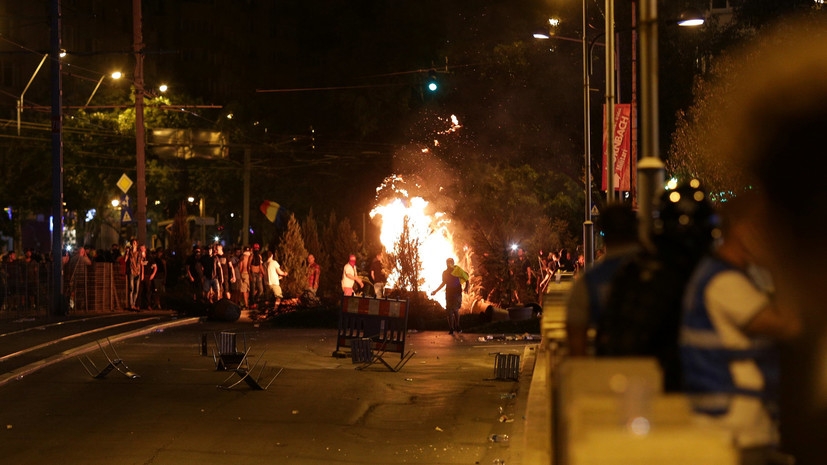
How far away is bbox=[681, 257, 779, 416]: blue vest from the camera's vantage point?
13.8 ft

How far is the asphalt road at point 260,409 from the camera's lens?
39.0 feet

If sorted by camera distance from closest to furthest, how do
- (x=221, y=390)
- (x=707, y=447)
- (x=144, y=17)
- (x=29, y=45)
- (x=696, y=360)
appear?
(x=707, y=447) < (x=696, y=360) < (x=221, y=390) < (x=29, y=45) < (x=144, y=17)

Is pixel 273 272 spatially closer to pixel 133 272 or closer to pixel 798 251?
pixel 133 272

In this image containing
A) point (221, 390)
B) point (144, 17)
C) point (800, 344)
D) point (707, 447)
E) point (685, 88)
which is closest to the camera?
point (707, 447)

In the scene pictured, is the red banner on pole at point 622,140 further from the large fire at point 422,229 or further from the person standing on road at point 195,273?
the person standing on road at point 195,273

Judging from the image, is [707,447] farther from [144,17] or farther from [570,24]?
[144,17]

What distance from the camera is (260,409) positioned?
14680 mm

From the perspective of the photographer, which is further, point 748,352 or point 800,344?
point 800,344

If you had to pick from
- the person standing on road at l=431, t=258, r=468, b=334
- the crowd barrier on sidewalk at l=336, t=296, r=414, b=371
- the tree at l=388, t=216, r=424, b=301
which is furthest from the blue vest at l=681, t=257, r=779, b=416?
the tree at l=388, t=216, r=424, b=301

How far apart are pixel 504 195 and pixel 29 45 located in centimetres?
3644

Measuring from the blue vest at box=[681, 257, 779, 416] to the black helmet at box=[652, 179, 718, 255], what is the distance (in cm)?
8

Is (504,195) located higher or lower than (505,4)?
lower

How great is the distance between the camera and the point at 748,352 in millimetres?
4355

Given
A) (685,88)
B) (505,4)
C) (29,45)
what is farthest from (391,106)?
(29,45)
